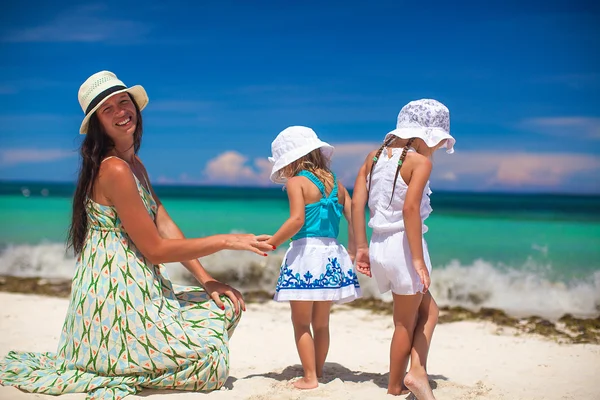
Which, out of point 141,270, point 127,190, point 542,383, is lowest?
point 542,383

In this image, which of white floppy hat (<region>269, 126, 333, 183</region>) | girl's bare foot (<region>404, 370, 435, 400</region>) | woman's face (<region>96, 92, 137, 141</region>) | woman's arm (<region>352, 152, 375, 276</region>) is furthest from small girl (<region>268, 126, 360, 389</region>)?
woman's face (<region>96, 92, 137, 141</region>)

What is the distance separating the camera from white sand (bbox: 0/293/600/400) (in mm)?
3629

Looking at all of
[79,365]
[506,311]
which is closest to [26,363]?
[79,365]

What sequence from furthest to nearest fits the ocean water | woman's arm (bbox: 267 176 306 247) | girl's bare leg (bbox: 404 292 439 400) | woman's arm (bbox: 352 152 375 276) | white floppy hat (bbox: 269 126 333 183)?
1. the ocean water
2. white floppy hat (bbox: 269 126 333 183)
3. woman's arm (bbox: 352 152 375 276)
4. woman's arm (bbox: 267 176 306 247)
5. girl's bare leg (bbox: 404 292 439 400)

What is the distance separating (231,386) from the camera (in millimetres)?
3605

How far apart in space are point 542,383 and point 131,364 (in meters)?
2.66

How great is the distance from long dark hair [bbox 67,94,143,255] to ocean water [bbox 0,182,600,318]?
0.81m

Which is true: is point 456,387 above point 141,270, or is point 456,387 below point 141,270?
below

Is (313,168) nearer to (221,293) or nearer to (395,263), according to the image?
(395,263)

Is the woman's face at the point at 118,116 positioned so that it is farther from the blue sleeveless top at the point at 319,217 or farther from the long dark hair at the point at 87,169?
the blue sleeveless top at the point at 319,217

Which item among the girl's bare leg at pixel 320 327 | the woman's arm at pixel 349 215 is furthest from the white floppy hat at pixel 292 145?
the girl's bare leg at pixel 320 327

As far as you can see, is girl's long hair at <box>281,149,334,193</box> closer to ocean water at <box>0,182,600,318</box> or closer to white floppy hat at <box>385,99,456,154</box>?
white floppy hat at <box>385,99,456,154</box>

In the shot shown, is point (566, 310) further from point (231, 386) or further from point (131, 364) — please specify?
point (131, 364)

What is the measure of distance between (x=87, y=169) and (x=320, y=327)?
1.65 m
